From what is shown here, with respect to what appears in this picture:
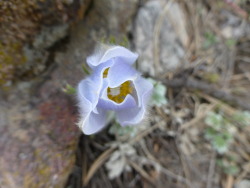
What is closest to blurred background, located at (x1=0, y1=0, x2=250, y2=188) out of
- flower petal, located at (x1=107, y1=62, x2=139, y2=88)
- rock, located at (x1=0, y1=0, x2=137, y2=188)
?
rock, located at (x1=0, y1=0, x2=137, y2=188)

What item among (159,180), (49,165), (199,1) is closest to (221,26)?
(199,1)

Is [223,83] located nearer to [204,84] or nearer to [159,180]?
[204,84]

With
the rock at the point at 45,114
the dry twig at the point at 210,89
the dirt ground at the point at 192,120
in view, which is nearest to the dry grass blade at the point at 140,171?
the dirt ground at the point at 192,120

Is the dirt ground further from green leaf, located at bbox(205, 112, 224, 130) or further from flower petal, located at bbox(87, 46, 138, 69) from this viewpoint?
flower petal, located at bbox(87, 46, 138, 69)

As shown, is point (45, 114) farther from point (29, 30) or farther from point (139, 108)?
point (139, 108)

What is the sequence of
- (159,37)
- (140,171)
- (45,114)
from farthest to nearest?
1. (159,37)
2. (140,171)
3. (45,114)

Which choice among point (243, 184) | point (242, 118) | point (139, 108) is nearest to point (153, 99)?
point (139, 108)

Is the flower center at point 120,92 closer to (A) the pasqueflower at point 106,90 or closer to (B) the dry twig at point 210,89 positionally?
(A) the pasqueflower at point 106,90
